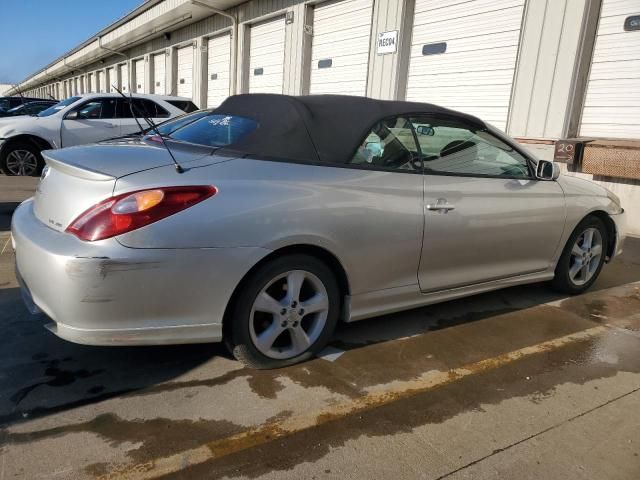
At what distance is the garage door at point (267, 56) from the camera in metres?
14.3

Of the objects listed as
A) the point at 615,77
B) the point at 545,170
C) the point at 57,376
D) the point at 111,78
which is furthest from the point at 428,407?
the point at 111,78

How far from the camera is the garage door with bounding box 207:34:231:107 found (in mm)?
17109

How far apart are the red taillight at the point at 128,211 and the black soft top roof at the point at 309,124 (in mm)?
533

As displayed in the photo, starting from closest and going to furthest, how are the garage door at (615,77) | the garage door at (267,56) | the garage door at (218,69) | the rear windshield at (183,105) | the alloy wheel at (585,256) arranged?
the alloy wheel at (585,256) → the garage door at (615,77) → the rear windshield at (183,105) → the garage door at (267,56) → the garage door at (218,69)

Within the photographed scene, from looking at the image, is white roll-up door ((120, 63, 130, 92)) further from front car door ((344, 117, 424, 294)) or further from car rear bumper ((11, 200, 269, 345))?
car rear bumper ((11, 200, 269, 345))

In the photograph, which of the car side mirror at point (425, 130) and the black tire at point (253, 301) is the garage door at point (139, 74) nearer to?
the car side mirror at point (425, 130)

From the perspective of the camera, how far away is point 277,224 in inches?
107

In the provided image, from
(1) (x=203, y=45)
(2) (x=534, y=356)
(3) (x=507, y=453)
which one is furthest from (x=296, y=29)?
(3) (x=507, y=453)

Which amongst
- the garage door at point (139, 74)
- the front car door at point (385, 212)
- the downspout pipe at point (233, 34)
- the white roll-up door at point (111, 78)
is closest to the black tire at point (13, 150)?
the downspout pipe at point (233, 34)

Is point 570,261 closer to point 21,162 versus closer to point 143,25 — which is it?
point 21,162

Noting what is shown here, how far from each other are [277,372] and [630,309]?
322cm

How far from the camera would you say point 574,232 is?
4.43 meters

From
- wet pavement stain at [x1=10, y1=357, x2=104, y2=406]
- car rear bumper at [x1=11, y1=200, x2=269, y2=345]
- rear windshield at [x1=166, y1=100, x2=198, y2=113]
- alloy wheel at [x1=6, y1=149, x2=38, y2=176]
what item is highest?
rear windshield at [x1=166, y1=100, x2=198, y2=113]

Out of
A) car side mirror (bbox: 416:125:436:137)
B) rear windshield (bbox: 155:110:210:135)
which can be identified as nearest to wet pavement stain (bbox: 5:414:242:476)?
rear windshield (bbox: 155:110:210:135)
